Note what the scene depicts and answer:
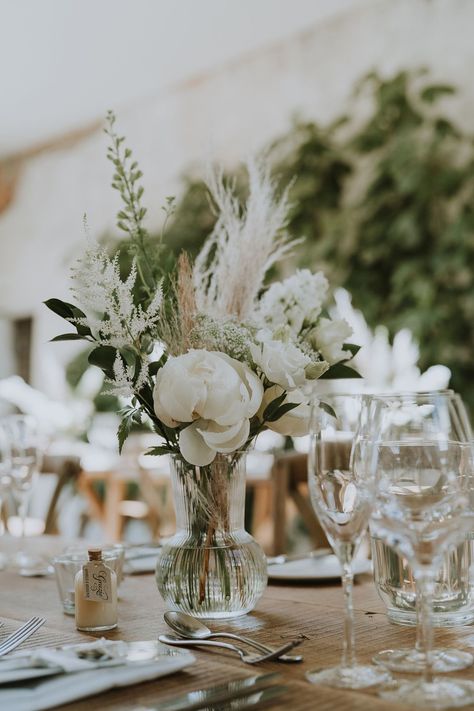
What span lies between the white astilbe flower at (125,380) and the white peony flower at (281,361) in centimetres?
13

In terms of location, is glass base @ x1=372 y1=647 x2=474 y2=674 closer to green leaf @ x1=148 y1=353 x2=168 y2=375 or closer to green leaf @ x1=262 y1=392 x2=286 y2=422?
green leaf @ x1=262 y1=392 x2=286 y2=422

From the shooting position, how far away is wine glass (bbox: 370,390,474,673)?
792 mm

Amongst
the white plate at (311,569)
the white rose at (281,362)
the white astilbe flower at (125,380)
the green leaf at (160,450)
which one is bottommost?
the white plate at (311,569)

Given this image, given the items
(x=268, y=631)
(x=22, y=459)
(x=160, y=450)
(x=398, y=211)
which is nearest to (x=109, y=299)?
(x=160, y=450)

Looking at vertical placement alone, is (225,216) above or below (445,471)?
above

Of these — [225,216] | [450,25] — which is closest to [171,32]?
[450,25]

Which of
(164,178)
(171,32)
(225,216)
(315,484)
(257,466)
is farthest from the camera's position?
(164,178)

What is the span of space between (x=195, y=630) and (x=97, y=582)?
0.13 m

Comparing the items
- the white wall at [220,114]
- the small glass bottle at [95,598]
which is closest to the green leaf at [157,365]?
the small glass bottle at [95,598]

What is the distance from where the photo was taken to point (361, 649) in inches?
33.4

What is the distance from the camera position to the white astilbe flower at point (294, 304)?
42.1 inches

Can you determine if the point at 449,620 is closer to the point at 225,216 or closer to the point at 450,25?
the point at 225,216

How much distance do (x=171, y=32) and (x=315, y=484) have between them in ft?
16.3

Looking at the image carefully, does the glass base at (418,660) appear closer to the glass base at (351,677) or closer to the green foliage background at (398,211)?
the glass base at (351,677)
